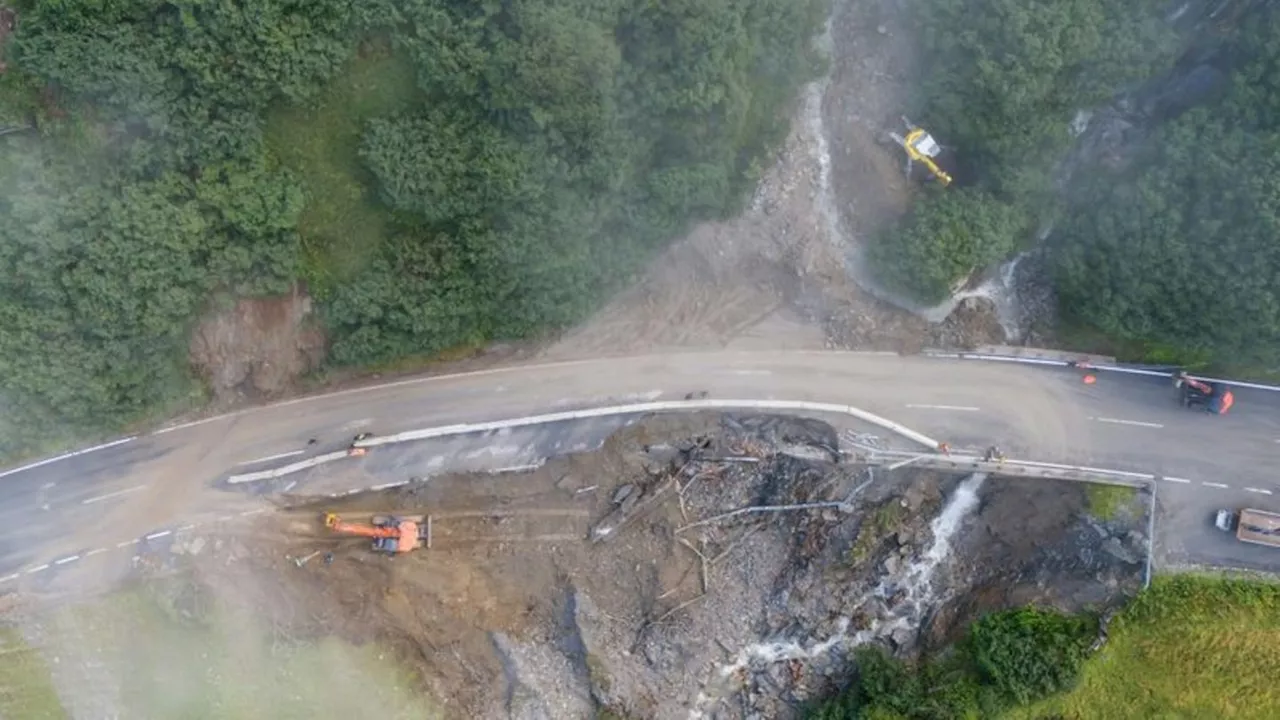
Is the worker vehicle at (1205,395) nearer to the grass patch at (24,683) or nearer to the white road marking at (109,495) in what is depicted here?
the white road marking at (109,495)

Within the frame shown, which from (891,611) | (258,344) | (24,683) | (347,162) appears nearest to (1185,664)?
(891,611)

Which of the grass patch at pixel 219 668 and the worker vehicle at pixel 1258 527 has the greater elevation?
the worker vehicle at pixel 1258 527

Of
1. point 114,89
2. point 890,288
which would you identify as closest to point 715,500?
point 890,288

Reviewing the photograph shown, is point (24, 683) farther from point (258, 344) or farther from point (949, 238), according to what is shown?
point (949, 238)

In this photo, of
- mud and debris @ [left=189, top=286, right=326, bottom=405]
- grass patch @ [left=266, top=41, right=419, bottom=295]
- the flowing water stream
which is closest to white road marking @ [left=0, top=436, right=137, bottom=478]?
mud and debris @ [left=189, top=286, right=326, bottom=405]

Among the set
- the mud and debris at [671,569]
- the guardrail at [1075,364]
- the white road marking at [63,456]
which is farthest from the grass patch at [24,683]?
the guardrail at [1075,364]

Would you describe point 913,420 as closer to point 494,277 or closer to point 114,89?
point 494,277
